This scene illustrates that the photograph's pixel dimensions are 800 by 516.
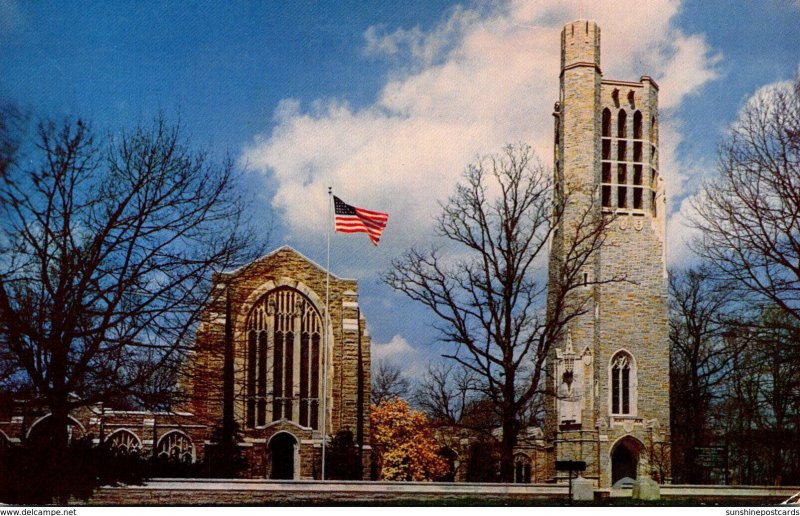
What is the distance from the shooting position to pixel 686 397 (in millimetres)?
38969

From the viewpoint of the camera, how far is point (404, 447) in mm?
38719

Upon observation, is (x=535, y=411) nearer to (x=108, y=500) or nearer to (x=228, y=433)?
(x=228, y=433)

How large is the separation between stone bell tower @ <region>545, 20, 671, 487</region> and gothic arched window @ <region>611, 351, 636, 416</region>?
→ 0.11 ft

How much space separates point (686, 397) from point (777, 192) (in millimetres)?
19760

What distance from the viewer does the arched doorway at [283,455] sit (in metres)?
33.2

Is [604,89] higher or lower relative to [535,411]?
higher

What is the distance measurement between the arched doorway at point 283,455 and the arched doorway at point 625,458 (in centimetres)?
1041

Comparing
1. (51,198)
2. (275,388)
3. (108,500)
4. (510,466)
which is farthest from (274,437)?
(51,198)

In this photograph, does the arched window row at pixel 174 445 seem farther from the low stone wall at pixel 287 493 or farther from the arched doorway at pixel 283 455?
the low stone wall at pixel 287 493

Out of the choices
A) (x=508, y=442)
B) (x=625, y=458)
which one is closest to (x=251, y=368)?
(x=508, y=442)

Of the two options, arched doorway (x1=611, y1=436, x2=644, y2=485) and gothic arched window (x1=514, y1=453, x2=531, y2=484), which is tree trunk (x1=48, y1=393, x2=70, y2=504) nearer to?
arched doorway (x1=611, y1=436, x2=644, y2=485)

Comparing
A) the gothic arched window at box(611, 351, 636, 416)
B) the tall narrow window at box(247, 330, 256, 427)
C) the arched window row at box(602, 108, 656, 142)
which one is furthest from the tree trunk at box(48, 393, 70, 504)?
the arched window row at box(602, 108, 656, 142)

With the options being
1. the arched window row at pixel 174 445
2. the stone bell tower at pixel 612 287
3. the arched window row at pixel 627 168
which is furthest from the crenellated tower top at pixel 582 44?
the arched window row at pixel 174 445

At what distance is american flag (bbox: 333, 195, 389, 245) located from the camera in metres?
26.1
